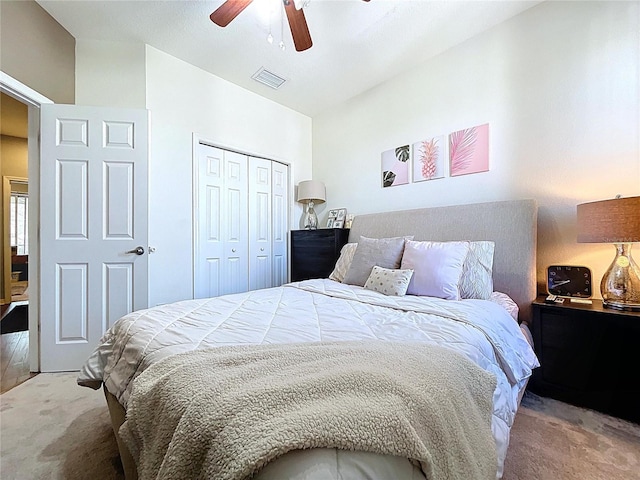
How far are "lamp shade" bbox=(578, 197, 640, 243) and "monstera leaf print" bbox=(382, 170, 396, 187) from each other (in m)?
1.61

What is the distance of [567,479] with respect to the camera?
3.76 feet

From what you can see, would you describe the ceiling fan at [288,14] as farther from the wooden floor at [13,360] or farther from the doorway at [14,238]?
the wooden floor at [13,360]

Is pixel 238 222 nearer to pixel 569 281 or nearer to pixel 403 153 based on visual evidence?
pixel 403 153

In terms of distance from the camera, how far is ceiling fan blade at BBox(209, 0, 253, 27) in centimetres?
169

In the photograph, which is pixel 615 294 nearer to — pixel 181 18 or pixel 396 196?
pixel 396 196

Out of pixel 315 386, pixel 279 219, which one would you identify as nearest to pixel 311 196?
pixel 279 219

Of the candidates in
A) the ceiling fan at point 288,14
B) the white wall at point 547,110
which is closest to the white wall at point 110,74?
the ceiling fan at point 288,14

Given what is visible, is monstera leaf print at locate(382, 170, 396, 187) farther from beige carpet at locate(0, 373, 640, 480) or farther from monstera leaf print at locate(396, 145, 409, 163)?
beige carpet at locate(0, 373, 640, 480)

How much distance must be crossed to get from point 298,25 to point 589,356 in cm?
270

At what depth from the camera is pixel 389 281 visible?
1.95m

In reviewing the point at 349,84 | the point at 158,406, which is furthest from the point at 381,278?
the point at 349,84

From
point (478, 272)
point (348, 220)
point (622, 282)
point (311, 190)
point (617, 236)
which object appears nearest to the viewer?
point (617, 236)

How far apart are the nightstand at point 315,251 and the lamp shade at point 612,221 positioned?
201cm

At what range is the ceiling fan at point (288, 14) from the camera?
171 cm
